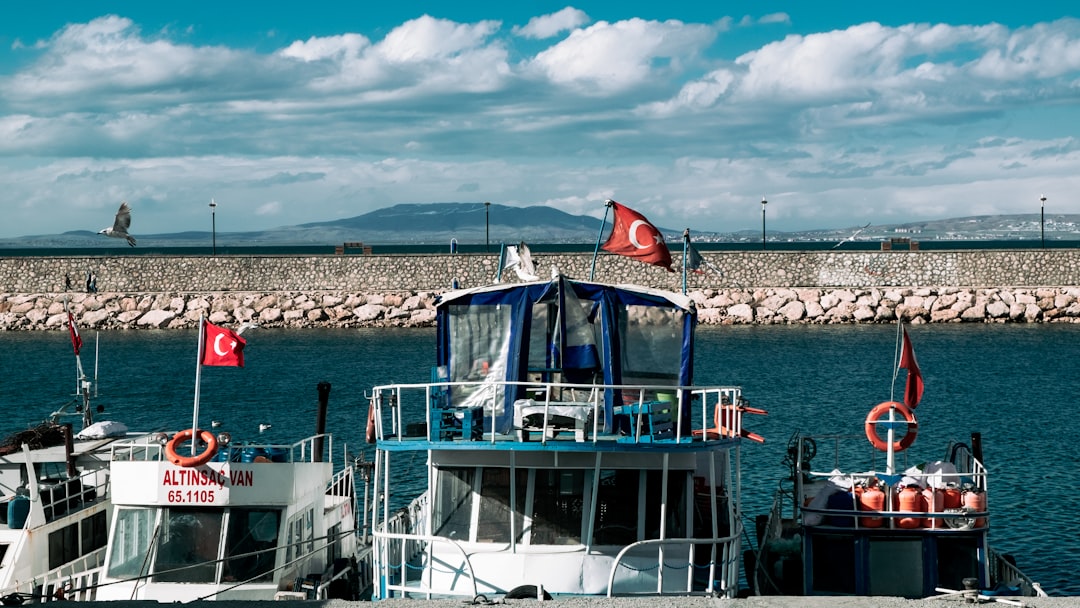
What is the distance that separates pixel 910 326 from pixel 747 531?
4019 centimetres

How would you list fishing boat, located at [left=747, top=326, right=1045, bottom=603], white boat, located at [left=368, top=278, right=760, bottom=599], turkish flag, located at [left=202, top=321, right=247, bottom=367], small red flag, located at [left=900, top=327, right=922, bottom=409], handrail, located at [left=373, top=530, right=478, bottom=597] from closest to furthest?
handrail, located at [left=373, top=530, right=478, bottom=597] → white boat, located at [left=368, top=278, right=760, bottom=599] → fishing boat, located at [left=747, top=326, right=1045, bottom=603] → turkish flag, located at [left=202, top=321, right=247, bottom=367] → small red flag, located at [left=900, top=327, right=922, bottom=409]

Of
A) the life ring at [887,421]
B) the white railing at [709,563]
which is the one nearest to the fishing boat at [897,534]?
the life ring at [887,421]

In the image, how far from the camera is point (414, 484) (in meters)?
26.5

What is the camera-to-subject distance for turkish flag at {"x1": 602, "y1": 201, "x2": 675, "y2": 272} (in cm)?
1841

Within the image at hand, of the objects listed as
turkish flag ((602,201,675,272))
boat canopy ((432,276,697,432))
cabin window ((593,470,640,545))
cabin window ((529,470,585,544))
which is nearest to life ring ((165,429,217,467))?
boat canopy ((432,276,697,432))

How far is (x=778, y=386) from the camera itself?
1640 inches

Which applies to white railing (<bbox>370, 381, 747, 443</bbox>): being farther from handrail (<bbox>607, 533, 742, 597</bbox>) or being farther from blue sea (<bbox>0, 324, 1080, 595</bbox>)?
blue sea (<bbox>0, 324, 1080, 595</bbox>)

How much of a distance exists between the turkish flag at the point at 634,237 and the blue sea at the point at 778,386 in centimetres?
628

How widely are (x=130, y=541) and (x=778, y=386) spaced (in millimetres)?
27686

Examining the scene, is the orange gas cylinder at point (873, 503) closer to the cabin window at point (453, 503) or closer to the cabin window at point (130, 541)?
the cabin window at point (453, 503)

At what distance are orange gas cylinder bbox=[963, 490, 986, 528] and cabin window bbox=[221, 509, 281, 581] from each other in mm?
8532

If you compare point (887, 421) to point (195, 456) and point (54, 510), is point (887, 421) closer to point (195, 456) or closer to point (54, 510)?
point (195, 456)

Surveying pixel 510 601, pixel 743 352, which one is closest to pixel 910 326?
pixel 743 352

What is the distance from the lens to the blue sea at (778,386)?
88.8ft
